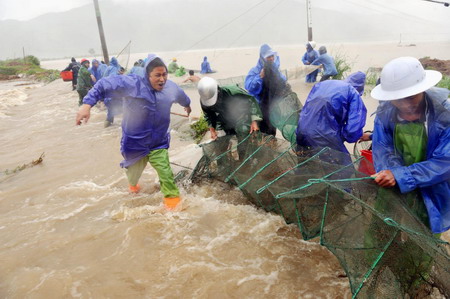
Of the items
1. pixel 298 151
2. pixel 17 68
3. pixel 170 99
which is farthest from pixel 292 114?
pixel 17 68

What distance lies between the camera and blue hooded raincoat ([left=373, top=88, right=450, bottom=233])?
1.79 m

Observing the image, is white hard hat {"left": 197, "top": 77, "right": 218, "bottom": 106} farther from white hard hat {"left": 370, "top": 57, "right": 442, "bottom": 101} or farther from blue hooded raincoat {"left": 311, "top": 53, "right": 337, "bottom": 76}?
blue hooded raincoat {"left": 311, "top": 53, "right": 337, "bottom": 76}

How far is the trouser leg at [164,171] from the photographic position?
3740mm

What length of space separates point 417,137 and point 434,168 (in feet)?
0.74

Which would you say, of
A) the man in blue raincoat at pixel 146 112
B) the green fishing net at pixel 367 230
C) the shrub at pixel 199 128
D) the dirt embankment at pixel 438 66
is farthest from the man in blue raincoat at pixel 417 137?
the dirt embankment at pixel 438 66

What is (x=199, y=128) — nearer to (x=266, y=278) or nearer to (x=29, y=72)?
(x=266, y=278)

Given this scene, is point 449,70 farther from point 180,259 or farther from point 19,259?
point 19,259

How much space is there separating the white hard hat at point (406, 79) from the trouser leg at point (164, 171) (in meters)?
2.49

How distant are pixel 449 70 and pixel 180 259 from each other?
11.0 meters

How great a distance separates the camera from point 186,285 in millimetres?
2701

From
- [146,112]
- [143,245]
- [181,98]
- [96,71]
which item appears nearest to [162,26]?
[96,71]

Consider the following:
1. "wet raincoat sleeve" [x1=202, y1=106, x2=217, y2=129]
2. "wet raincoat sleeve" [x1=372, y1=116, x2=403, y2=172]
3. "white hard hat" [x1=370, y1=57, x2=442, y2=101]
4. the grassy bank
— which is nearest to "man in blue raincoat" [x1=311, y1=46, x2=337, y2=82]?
"wet raincoat sleeve" [x1=202, y1=106, x2=217, y2=129]

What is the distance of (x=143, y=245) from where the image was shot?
3.31 meters

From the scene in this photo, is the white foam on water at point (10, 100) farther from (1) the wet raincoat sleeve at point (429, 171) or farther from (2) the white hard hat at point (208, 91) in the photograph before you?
(1) the wet raincoat sleeve at point (429, 171)
